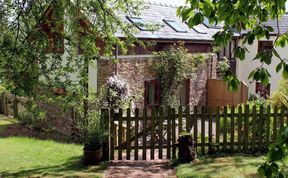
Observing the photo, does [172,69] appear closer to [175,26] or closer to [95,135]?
[175,26]

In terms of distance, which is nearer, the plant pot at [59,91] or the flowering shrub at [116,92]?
the plant pot at [59,91]

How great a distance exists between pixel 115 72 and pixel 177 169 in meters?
6.98

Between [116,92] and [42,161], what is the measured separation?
184 inches

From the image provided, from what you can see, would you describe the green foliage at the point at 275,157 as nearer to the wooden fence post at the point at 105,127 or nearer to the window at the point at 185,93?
the wooden fence post at the point at 105,127

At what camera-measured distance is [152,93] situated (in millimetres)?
16969

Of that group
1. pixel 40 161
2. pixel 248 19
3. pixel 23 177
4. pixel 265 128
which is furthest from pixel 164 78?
pixel 248 19

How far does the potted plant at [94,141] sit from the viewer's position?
28.6 feet

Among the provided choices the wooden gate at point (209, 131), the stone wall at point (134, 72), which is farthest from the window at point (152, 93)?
the wooden gate at point (209, 131)

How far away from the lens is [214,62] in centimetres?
2044

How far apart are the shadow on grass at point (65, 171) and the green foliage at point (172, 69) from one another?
8.09 m

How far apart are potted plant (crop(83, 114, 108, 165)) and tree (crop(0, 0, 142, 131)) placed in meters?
0.74

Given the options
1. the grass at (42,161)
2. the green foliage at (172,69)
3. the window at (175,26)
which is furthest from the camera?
the window at (175,26)

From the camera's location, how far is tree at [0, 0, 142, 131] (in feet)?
21.7

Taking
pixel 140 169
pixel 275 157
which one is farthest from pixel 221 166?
pixel 275 157
